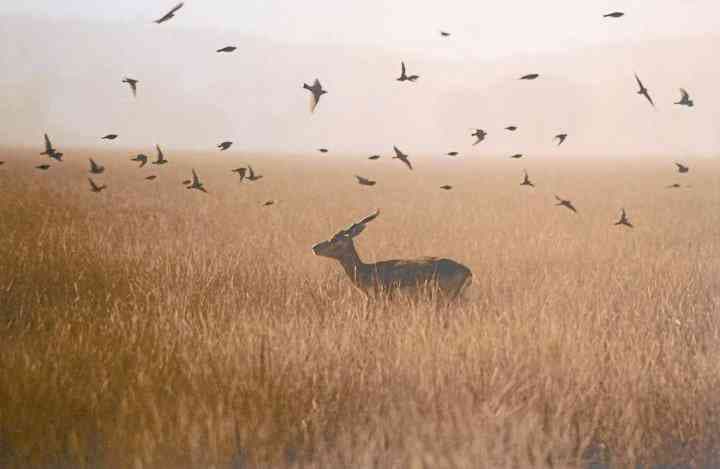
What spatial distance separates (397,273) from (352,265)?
9.8 inches

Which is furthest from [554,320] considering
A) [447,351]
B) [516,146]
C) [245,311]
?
[516,146]

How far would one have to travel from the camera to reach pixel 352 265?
348cm

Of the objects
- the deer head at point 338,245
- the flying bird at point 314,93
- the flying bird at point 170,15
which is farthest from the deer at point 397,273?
the flying bird at point 170,15

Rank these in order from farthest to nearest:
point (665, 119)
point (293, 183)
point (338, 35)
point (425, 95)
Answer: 1. point (665, 119)
2. point (293, 183)
3. point (425, 95)
4. point (338, 35)

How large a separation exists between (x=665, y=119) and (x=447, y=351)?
40.4 ft

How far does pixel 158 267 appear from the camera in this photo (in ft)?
11.1

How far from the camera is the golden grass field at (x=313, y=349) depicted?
2191mm

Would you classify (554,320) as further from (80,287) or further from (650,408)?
(80,287)

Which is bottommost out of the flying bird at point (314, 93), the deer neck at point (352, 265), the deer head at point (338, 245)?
the deer neck at point (352, 265)

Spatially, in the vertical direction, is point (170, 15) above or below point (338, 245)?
above

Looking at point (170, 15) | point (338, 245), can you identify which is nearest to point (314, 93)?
point (170, 15)

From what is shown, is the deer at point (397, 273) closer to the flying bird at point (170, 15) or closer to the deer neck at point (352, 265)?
the deer neck at point (352, 265)

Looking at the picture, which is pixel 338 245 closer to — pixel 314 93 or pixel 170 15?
pixel 314 93

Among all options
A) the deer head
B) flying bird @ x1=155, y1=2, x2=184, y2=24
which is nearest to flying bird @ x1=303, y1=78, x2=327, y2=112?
flying bird @ x1=155, y1=2, x2=184, y2=24
